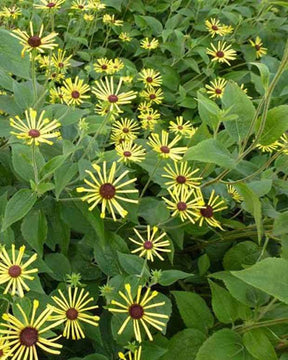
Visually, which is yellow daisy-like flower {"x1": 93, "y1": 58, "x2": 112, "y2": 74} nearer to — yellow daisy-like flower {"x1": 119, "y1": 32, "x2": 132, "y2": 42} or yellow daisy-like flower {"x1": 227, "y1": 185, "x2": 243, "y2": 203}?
yellow daisy-like flower {"x1": 119, "y1": 32, "x2": 132, "y2": 42}

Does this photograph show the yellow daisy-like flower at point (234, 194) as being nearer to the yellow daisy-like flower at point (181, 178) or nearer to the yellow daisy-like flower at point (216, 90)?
the yellow daisy-like flower at point (181, 178)

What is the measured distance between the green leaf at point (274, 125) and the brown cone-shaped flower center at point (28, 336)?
0.58 m

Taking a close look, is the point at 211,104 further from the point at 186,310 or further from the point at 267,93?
the point at 186,310

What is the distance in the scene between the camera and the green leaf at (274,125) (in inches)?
36.9

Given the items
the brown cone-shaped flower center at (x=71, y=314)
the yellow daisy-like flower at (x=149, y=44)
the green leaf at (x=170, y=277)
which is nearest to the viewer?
the brown cone-shaped flower center at (x=71, y=314)

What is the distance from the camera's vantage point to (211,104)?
3.20 feet

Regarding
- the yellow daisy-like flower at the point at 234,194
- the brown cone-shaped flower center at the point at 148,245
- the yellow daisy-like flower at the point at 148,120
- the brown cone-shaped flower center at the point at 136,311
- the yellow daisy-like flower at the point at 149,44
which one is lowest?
the brown cone-shaped flower center at the point at 136,311

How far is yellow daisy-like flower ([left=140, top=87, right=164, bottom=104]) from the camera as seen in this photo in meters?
1.59

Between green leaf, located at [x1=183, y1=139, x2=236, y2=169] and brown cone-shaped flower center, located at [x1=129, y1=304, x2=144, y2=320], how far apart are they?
30 centimetres

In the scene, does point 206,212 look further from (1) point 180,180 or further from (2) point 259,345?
(2) point 259,345

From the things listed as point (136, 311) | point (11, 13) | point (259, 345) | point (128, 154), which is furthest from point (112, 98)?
point (11, 13)

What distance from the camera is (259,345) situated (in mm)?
885

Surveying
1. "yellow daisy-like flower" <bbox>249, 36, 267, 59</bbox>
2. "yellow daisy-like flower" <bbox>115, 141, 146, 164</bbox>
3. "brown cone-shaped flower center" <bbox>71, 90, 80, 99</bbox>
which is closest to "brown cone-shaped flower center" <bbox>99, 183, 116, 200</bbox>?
"yellow daisy-like flower" <bbox>115, 141, 146, 164</bbox>

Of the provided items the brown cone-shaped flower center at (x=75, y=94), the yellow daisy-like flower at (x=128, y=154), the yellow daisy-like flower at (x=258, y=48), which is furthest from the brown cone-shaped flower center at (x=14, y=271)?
the yellow daisy-like flower at (x=258, y=48)
